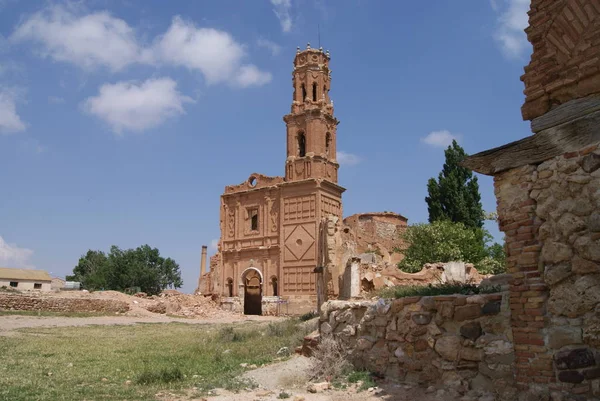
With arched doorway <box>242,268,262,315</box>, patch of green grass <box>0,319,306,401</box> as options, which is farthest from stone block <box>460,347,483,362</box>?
arched doorway <box>242,268,262,315</box>

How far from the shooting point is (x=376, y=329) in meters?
7.12

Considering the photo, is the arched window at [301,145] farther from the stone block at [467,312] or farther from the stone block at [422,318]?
the stone block at [467,312]

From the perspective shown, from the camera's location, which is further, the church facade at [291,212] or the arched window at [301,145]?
the arched window at [301,145]

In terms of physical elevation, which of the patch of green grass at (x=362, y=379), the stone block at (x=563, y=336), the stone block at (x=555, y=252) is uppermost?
the stone block at (x=555, y=252)

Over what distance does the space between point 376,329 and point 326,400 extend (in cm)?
142

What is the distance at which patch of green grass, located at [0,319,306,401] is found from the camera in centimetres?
693

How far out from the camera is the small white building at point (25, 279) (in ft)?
186

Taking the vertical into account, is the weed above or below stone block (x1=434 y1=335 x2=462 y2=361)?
below

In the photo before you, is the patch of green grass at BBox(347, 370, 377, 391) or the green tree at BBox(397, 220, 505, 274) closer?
→ the patch of green grass at BBox(347, 370, 377, 391)

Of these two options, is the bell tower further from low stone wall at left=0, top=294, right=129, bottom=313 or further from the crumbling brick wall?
the crumbling brick wall

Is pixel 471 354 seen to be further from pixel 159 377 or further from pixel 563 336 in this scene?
pixel 159 377

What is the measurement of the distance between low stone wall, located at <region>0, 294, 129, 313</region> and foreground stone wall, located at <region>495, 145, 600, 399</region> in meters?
28.1

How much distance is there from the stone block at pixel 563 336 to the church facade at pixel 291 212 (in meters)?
29.0

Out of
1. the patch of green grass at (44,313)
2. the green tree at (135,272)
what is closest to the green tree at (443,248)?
the patch of green grass at (44,313)
